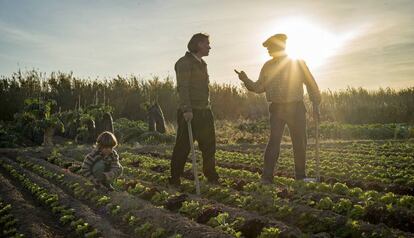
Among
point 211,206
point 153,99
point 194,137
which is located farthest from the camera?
point 153,99

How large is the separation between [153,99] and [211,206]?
24.8 m

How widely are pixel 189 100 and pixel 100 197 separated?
209 centimetres

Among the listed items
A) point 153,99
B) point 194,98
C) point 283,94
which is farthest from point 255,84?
point 153,99

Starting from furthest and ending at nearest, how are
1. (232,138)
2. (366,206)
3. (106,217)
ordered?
(232,138)
(106,217)
(366,206)

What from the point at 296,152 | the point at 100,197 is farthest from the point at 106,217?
the point at 296,152

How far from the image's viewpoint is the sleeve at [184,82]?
26.0ft

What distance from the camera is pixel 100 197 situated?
8031 mm

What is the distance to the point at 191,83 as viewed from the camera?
27.0 ft

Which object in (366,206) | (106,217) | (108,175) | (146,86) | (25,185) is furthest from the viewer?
(146,86)

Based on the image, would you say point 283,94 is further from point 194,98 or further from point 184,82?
point 184,82

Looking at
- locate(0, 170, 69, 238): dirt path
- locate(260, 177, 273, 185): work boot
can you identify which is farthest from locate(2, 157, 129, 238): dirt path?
locate(260, 177, 273, 185): work boot

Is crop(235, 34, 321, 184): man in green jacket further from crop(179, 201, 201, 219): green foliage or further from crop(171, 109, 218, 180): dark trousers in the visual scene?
crop(179, 201, 201, 219): green foliage

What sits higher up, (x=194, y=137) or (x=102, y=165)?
(x=194, y=137)

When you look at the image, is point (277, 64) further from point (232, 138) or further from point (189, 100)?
point (232, 138)
